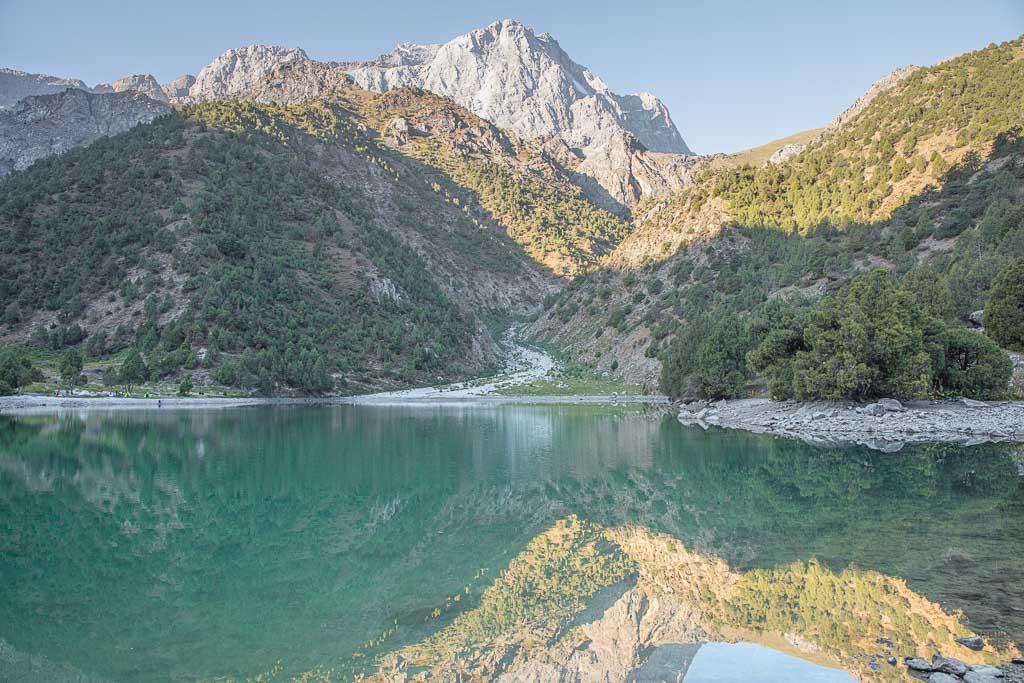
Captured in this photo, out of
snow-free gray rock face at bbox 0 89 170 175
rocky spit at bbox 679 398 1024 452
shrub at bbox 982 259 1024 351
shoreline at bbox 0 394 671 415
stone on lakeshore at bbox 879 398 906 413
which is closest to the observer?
rocky spit at bbox 679 398 1024 452

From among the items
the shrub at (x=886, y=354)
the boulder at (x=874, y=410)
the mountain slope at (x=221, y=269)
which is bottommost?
the boulder at (x=874, y=410)

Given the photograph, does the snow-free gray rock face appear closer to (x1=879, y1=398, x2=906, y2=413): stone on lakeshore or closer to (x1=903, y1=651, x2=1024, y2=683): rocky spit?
(x1=879, y1=398, x2=906, y2=413): stone on lakeshore

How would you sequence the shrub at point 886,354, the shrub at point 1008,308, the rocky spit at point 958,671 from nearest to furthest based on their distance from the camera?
the rocky spit at point 958,671 → the shrub at point 886,354 → the shrub at point 1008,308

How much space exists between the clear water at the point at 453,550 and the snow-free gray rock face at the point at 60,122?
194 m

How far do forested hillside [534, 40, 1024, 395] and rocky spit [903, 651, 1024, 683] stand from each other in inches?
1416

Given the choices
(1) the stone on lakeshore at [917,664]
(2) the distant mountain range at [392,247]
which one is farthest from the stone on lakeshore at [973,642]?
(2) the distant mountain range at [392,247]

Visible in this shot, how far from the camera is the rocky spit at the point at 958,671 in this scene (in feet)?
26.1

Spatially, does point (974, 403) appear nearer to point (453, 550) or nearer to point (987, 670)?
point (453, 550)

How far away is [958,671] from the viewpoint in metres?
8.25

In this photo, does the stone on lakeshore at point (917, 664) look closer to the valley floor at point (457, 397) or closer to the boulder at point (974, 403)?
the boulder at point (974, 403)

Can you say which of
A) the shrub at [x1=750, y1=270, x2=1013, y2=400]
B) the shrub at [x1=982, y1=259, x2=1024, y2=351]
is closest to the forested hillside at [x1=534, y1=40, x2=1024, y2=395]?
the shrub at [x1=982, y1=259, x2=1024, y2=351]

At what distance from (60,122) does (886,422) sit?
735 ft

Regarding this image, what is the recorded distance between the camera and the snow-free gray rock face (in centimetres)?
18675

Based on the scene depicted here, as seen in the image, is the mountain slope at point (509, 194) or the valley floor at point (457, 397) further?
the mountain slope at point (509, 194)
